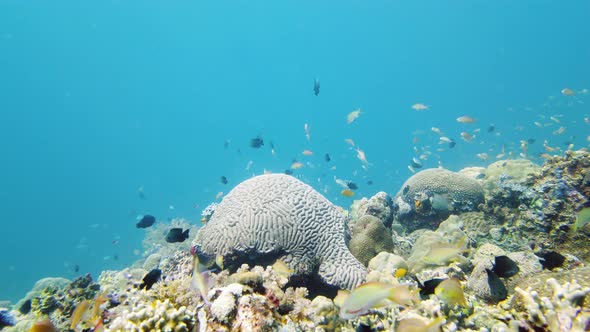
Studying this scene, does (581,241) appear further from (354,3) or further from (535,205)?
(354,3)

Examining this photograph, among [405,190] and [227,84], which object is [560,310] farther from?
[227,84]

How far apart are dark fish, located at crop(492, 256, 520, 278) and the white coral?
87 cm

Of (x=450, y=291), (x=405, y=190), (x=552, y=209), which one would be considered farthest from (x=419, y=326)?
(x=405, y=190)

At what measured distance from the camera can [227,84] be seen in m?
150

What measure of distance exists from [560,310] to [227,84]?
155472 mm

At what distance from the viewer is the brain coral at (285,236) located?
5.47 meters

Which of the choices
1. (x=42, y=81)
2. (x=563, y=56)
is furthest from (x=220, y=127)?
(x=563, y=56)

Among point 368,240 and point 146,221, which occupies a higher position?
point 146,221

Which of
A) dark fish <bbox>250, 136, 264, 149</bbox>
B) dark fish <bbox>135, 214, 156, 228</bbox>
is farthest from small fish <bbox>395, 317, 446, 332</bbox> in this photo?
dark fish <bbox>250, 136, 264, 149</bbox>

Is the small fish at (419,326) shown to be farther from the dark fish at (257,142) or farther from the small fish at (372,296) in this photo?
the dark fish at (257,142)

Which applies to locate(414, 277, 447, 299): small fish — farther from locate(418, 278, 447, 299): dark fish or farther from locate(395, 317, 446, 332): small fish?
locate(395, 317, 446, 332): small fish

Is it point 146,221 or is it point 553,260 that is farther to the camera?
point 146,221

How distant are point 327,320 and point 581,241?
15.2ft

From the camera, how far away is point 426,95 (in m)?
134
